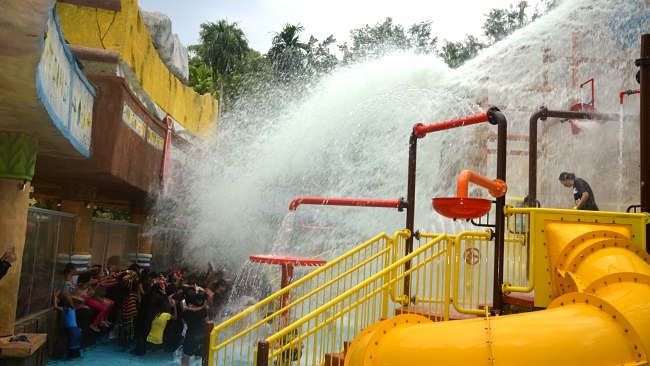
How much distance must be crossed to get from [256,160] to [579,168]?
11.8 m

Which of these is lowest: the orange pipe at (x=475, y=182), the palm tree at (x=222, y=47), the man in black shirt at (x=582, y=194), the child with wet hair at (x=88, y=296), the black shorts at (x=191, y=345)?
the black shorts at (x=191, y=345)

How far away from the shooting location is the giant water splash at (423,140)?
A: 14.5 metres

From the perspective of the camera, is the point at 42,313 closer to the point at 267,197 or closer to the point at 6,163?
the point at 6,163

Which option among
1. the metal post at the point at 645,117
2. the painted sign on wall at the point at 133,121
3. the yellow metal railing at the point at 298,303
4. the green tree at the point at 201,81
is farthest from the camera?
the green tree at the point at 201,81

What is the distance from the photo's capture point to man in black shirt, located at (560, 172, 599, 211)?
23.0ft

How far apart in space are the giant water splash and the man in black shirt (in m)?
4.44

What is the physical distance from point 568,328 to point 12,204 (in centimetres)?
A: 821

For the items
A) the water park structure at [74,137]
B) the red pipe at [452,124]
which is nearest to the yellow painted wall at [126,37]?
the water park structure at [74,137]

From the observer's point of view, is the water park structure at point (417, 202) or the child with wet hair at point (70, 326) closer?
the water park structure at point (417, 202)

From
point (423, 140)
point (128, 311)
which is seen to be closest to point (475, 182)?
point (128, 311)

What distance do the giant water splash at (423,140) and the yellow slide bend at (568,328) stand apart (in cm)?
516

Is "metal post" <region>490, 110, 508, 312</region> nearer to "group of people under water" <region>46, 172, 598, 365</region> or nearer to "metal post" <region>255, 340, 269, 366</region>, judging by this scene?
"metal post" <region>255, 340, 269, 366</region>

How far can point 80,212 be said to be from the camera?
13.4 meters

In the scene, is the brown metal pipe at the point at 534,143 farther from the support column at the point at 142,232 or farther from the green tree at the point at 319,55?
the green tree at the point at 319,55
